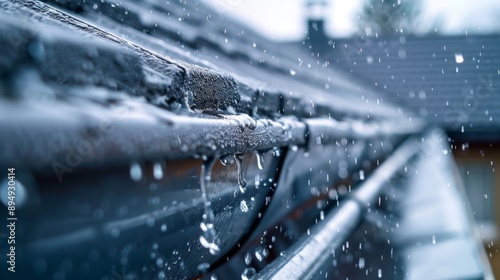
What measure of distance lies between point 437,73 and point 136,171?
39.4ft

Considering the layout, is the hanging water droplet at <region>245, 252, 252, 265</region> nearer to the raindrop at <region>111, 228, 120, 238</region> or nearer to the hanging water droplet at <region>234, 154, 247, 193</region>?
the hanging water droplet at <region>234, 154, 247, 193</region>

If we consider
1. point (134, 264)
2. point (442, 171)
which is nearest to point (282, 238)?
point (134, 264)

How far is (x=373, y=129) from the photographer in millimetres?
3611

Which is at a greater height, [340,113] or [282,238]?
[340,113]

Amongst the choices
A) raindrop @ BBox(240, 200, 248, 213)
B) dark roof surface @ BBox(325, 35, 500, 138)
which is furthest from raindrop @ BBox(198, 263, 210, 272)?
dark roof surface @ BBox(325, 35, 500, 138)

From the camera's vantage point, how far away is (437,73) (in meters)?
12.0

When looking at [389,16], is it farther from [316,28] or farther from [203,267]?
[203,267]

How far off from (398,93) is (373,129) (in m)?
8.46

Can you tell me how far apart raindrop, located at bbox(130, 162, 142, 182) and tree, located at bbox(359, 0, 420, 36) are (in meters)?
31.3

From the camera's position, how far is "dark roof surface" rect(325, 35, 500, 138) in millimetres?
11047

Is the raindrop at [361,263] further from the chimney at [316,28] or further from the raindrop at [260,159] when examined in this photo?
the chimney at [316,28]

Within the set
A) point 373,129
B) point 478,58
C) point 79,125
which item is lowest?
point 373,129

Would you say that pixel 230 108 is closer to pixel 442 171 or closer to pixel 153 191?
pixel 153 191

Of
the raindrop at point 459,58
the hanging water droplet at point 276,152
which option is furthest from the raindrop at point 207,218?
the raindrop at point 459,58
